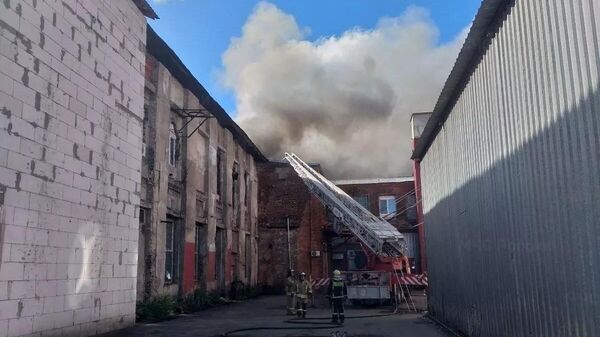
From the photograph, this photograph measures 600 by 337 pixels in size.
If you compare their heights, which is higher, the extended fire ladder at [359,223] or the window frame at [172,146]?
the window frame at [172,146]

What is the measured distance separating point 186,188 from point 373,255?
7479mm

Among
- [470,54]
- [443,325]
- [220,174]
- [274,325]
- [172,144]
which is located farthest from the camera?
[220,174]

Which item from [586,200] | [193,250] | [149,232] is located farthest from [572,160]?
[193,250]

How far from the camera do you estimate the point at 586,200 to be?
4641 mm

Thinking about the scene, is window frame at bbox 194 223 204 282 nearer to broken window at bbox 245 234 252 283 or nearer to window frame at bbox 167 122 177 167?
window frame at bbox 167 122 177 167

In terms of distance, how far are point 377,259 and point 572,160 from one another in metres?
15.0

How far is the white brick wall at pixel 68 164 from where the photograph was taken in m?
8.10

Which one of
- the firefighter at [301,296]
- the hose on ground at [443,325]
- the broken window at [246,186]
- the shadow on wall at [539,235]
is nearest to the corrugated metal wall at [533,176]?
the shadow on wall at [539,235]

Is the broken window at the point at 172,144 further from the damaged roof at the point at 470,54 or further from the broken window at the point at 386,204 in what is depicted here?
the broken window at the point at 386,204

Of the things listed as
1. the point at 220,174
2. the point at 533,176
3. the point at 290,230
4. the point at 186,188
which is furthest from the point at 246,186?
the point at 533,176

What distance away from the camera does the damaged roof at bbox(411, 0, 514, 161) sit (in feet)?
22.2

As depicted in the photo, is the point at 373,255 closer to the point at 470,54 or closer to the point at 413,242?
the point at 470,54

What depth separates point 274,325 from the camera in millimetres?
12734

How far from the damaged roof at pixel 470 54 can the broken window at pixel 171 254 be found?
348 inches
